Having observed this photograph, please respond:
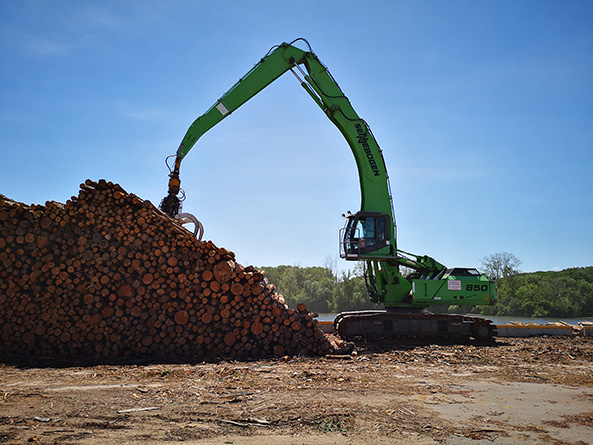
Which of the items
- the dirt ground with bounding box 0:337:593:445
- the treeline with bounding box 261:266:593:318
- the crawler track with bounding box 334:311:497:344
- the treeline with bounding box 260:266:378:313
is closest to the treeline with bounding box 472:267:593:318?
the treeline with bounding box 261:266:593:318

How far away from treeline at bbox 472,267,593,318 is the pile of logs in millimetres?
23397

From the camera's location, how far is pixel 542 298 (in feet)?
94.8

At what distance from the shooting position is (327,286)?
33062mm

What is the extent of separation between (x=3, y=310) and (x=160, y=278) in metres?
2.86

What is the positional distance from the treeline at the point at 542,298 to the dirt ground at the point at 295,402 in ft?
76.5

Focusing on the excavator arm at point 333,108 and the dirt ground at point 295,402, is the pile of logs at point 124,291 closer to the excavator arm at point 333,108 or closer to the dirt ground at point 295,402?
the dirt ground at point 295,402

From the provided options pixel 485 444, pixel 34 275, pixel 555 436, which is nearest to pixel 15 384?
pixel 34 275

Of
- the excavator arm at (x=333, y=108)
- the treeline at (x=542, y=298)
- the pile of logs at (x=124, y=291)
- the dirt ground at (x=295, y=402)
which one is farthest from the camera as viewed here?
the treeline at (x=542, y=298)

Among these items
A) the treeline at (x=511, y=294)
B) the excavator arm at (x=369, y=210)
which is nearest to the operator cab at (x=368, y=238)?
the excavator arm at (x=369, y=210)

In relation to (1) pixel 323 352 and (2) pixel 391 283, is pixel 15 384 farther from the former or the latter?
(2) pixel 391 283

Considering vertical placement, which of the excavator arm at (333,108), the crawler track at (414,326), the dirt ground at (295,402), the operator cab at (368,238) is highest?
the excavator arm at (333,108)

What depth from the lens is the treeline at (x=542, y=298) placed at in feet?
94.5

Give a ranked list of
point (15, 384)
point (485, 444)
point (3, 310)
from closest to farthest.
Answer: point (485, 444), point (15, 384), point (3, 310)

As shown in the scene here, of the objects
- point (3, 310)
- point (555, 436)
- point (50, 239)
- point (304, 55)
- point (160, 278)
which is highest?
point (304, 55)
